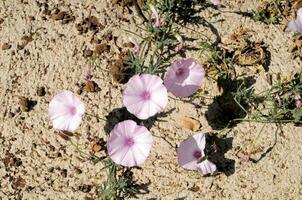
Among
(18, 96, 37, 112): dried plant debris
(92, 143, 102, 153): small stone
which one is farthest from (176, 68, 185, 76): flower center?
(18, 96, 37, 112): dried plant debris

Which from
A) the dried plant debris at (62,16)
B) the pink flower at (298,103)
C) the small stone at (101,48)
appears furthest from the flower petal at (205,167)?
the dried plant debris at (62,16)

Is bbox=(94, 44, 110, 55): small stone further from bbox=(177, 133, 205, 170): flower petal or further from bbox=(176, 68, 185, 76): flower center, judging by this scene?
bbox=(177, 133, 205, 170): flower petal

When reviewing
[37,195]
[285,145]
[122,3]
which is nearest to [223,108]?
[285,145]

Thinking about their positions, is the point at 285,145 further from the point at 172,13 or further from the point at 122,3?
the point at 122,3

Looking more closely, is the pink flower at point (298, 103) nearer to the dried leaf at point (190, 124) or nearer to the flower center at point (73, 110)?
the dried leaf at point (190, 124)

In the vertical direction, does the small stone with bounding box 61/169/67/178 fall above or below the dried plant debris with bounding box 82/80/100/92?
below

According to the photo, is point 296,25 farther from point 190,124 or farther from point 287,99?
point 190,124

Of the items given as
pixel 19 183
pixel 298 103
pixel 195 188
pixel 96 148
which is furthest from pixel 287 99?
pixel 19 183
